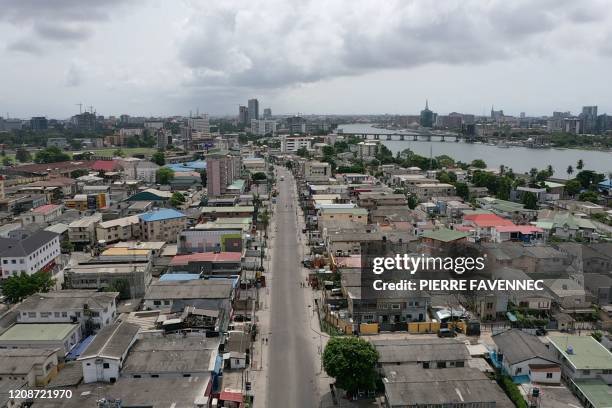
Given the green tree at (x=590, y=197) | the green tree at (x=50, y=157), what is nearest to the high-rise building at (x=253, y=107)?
the green tree at (x=50, y=157)

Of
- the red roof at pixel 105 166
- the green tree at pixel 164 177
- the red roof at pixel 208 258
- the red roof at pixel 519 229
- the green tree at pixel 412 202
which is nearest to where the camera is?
the red roof at pixel 208 258

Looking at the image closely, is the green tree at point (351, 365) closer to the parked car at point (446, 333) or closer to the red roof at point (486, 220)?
the parked car at point (446, 333)

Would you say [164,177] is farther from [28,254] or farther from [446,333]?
[446,333]

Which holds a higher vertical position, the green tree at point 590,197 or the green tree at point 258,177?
the green tree at point 258,177

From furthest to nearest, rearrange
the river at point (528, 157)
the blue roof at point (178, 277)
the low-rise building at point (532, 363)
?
the river at point (528, 157)
the blue roof at point (178, 277)
the low-rise building at point (532, 363)

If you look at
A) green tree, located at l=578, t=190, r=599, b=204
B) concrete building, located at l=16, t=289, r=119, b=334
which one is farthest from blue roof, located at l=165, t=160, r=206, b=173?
green tree, located at l=578, t=190, r=599, b=204

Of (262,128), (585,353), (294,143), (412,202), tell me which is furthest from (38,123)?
A: (585,353)

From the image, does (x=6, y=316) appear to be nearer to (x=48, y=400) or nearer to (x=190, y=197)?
(x=48, y=400)

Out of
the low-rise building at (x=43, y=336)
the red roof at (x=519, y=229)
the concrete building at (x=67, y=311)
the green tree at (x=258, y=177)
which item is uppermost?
the green tree at (x=258, y=177)
